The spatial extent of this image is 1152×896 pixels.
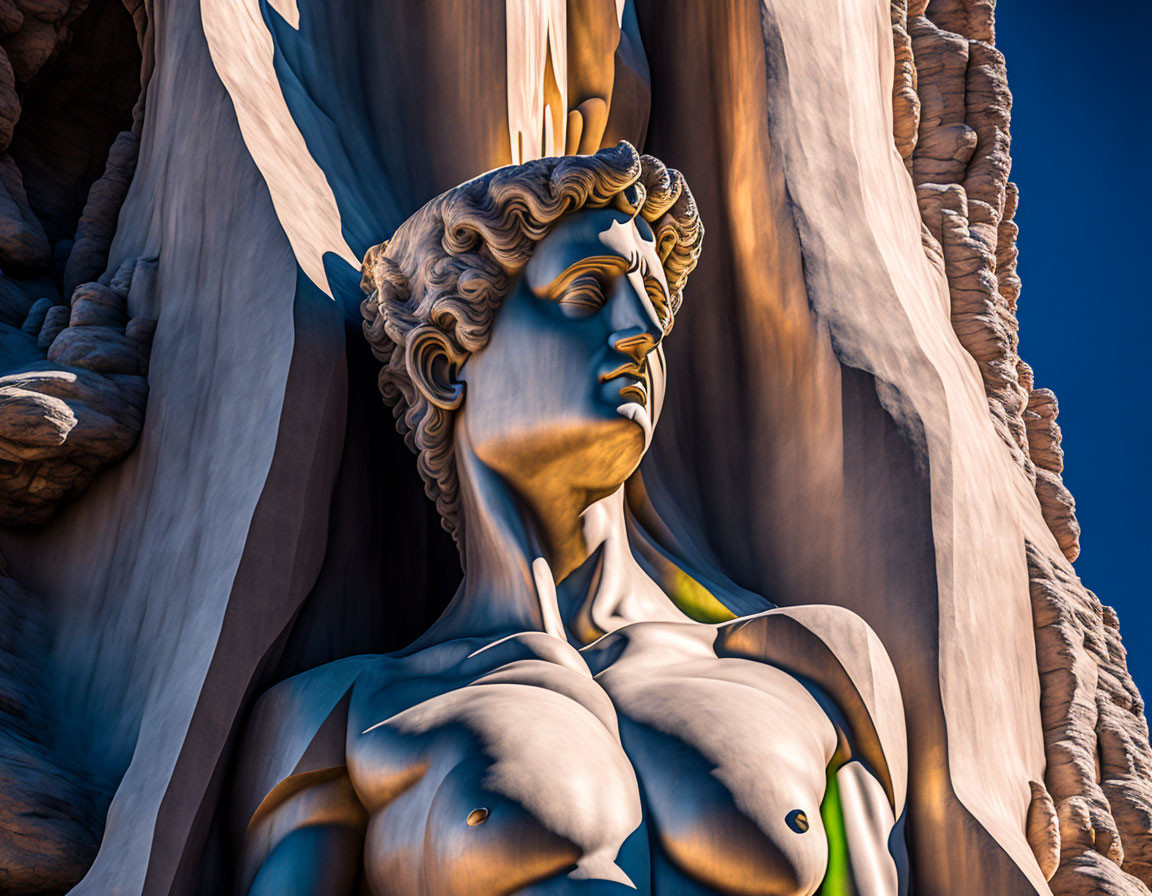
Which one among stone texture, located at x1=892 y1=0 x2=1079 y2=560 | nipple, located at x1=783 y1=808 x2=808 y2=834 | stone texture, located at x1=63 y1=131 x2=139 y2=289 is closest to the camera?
nipple, located at x1=783 y1=808 x2=808 y2=834

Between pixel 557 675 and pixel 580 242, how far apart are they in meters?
0.99

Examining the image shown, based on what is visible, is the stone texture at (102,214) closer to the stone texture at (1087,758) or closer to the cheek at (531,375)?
the cheek at (531,375)

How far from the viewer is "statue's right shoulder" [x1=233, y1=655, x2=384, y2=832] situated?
2859 millimetres

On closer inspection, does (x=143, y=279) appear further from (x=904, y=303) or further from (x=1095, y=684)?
(x=1095, y=684)

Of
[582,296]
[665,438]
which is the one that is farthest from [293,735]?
[665,438]

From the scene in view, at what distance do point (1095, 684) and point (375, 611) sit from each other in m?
2.08

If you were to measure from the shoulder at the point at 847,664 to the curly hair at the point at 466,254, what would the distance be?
0.75 metres

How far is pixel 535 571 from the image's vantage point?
10.6 feet

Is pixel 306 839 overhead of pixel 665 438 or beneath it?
beneath

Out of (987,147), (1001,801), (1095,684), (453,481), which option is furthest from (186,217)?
(987,147)

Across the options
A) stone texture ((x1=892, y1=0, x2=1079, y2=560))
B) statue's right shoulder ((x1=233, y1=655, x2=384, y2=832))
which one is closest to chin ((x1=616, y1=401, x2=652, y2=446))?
statue's right shoulder ((x1=233, y1=655, x2=384, y2=832))

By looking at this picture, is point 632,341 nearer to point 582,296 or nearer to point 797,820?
point 582,296

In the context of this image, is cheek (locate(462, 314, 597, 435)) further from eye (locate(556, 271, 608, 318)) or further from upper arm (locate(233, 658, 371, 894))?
upper arm (locate(233, 658, 371, 894))

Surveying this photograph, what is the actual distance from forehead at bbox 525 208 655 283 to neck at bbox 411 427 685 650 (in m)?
0.43
